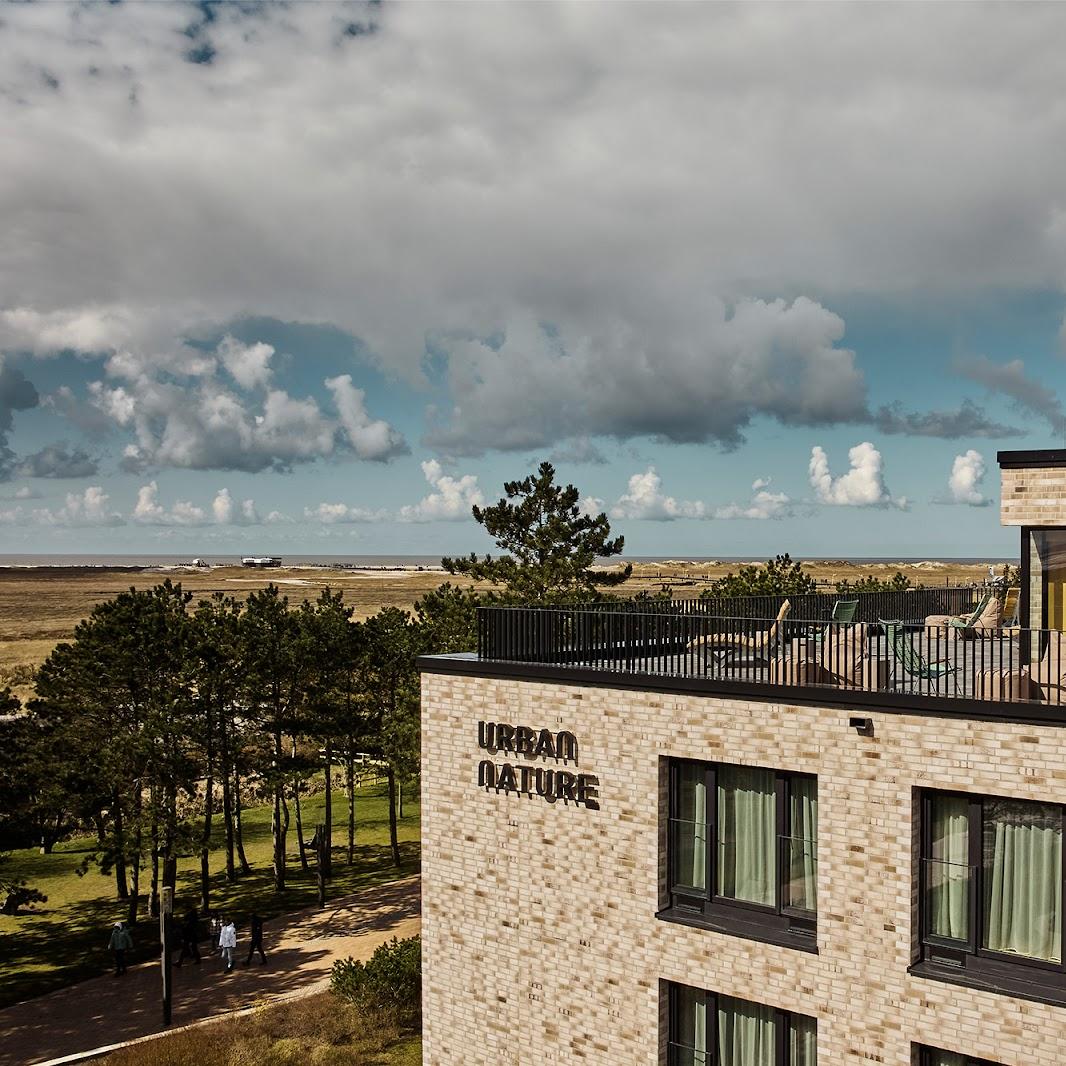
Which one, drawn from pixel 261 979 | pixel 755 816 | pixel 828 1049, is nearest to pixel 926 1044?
pixel 828 1049

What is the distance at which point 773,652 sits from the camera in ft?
52.9

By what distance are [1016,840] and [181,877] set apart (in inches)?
1494

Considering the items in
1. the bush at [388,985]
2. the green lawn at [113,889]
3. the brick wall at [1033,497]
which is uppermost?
the brick wall at [1033,497]

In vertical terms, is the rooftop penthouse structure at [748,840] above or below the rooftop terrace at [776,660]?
below

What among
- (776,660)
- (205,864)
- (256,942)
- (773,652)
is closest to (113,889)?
(205,864)

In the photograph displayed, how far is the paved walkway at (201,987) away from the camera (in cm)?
2631

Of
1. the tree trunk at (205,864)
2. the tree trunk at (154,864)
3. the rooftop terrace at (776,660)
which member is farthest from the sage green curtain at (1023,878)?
the tree trunk at (154,864)

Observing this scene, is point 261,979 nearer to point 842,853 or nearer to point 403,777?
point 403,777

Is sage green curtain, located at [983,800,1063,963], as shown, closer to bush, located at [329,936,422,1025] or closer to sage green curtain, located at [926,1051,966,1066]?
sage green curtain, located at [926,1051,966,1066]

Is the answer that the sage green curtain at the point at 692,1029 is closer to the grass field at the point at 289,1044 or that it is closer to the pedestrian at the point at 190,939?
the grass field at the point at 289,1044

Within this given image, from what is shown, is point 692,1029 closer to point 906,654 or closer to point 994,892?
point 994,892

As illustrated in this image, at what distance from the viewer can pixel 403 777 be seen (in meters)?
38.1

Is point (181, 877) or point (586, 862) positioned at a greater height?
point (586, 862)

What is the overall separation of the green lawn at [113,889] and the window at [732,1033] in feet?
76.7
